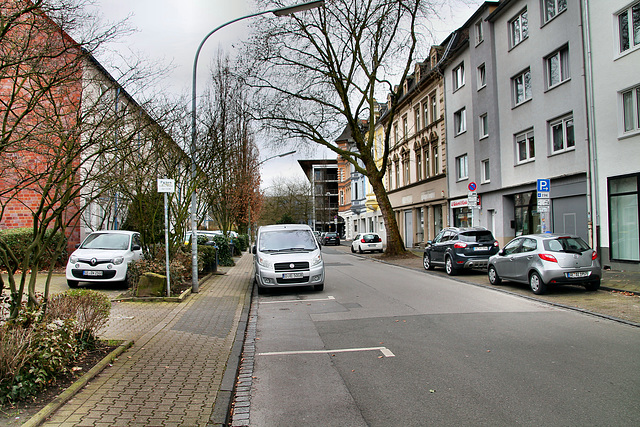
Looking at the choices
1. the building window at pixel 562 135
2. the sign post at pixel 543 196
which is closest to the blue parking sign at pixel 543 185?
the sign post at pixel 543 196

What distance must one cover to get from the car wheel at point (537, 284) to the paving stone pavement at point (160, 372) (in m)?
7.17

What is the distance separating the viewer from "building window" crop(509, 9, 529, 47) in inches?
864

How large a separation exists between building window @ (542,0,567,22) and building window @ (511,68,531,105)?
2441 millimetres

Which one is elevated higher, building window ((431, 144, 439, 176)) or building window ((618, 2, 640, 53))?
building window ((618, 2, 640, 53))

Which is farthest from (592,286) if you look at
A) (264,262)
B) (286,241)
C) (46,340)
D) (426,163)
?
(426,163)

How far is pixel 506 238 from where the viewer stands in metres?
24.3

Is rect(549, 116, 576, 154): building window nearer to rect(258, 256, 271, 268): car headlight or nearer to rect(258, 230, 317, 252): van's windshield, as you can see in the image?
rect(258, 230, 317, 252): van's windshield

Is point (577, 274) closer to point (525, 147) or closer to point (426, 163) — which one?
point (525, 147)

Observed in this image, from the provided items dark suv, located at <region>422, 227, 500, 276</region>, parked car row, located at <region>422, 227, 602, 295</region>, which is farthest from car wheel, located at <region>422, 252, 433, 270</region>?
parked car row, located at <region>422, 227, 602, 295</region>

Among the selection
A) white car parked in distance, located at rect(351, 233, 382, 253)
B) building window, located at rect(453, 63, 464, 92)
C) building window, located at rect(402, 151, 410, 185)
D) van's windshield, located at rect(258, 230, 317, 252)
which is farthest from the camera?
building window, located at rect(402, 151, 410, 185)

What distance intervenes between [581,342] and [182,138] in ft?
38.8

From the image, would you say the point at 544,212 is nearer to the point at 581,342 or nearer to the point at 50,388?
the point at 581,342

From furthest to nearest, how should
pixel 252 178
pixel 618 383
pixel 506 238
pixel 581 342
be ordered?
1. pixel 252 178
2. pixel 506 238
3. pixel 581 342
4. pixel 618 383

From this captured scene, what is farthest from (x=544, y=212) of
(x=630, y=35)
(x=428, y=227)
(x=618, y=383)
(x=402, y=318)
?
(x=428, y=227)
